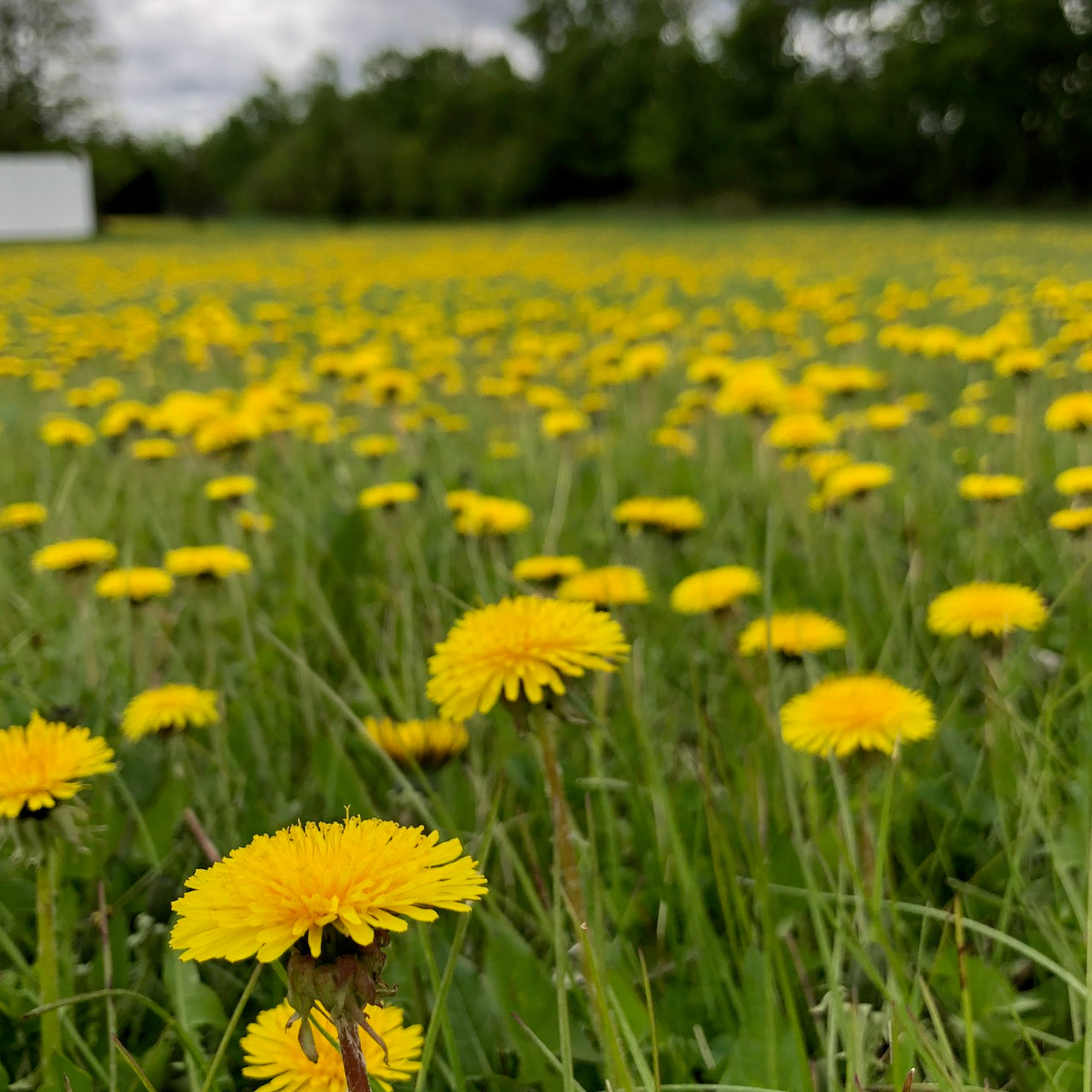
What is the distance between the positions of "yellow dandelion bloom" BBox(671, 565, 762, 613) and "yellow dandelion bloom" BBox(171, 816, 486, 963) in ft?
2.06

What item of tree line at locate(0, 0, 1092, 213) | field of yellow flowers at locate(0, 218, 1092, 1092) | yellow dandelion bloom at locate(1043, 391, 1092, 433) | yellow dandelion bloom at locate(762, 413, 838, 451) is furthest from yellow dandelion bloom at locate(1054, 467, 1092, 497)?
tree line at locate(0, 0, 1092, 213)

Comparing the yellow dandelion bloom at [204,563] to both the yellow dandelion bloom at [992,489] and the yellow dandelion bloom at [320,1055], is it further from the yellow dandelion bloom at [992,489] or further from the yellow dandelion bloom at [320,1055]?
the yellow dandelion bloom at [992,489]

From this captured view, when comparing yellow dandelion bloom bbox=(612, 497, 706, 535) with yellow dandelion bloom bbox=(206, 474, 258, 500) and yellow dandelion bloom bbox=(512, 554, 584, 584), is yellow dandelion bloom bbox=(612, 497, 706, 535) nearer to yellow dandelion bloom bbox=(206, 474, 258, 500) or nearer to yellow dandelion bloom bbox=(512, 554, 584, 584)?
yellow dandelion bloom bbox=(512, 554, 584, 584)

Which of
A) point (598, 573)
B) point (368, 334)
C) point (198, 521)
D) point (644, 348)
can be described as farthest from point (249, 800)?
point (368, 334)

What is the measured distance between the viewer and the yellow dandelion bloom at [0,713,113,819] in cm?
55

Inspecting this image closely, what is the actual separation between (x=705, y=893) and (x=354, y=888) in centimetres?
47

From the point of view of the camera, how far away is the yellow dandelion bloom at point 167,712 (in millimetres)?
822

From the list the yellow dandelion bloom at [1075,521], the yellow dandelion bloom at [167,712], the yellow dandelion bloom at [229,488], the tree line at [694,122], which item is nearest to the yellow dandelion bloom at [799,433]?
the yellow dandelion bloom at [1075,521]

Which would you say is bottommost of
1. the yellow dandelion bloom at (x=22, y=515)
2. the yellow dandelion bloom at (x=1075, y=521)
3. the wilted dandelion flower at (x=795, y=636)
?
the wilted dandelion flower at (x=795, y=636)

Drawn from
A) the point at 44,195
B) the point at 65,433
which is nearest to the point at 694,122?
the point at 44,195

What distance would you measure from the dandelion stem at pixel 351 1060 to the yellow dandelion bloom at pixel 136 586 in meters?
0.82

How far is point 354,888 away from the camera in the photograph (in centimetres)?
35

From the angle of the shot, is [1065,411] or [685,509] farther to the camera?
[1065,411]

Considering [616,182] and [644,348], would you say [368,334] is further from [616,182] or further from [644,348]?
[616,182]
